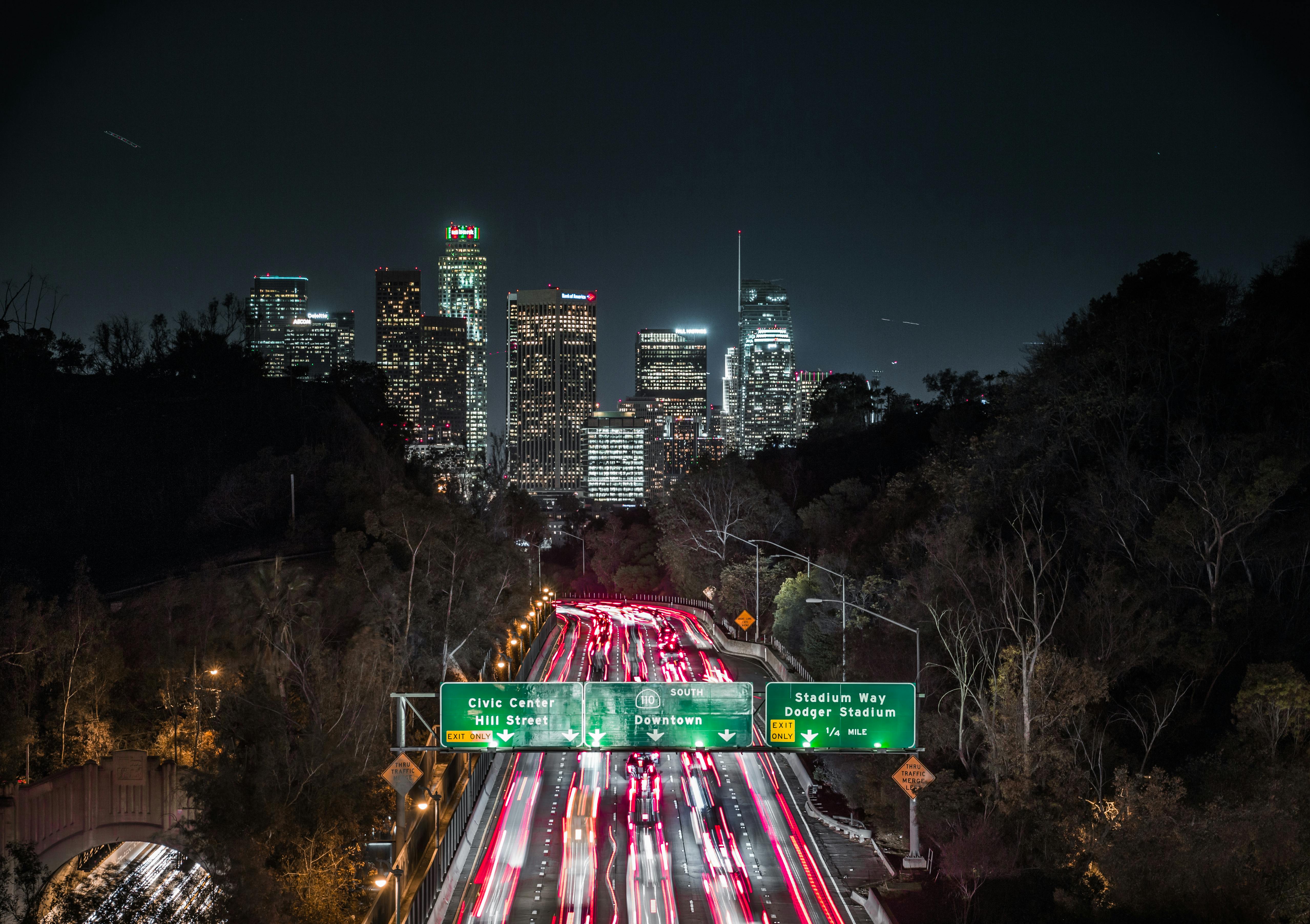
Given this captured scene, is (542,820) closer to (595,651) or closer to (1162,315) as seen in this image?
(595,651)

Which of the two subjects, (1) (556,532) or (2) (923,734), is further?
(1) (556,532)

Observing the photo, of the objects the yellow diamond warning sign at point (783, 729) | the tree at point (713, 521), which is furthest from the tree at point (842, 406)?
the yellow diamond warning sign at point (783, 729)

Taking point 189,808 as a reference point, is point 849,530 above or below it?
above

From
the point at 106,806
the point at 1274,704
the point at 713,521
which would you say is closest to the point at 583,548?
the point at 713,521

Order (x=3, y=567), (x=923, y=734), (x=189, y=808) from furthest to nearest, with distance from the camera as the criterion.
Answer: (x=3, y=567) < (x=923, y=734) < (x=189, y=808)

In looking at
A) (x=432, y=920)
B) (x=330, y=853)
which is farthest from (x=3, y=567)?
(x=432, y=920)

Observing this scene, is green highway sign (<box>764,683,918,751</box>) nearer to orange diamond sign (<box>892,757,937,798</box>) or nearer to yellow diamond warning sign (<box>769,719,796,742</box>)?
yellow diamond warning sign (<box>769,719,796,742</box>)

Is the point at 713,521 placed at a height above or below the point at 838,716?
above

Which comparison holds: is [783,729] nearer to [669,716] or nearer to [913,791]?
[669,716]
